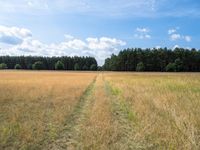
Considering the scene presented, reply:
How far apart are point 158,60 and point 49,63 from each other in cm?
5639

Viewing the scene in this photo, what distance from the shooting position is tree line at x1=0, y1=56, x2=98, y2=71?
139 metres

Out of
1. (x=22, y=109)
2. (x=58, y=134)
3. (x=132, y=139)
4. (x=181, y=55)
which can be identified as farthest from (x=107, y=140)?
(x=181, y=55)

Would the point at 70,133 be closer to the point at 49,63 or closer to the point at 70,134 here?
the point at 70,134

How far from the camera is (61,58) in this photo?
14275 cm

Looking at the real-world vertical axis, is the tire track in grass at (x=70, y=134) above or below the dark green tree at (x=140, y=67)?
below

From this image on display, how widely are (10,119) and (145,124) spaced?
4.79 meters

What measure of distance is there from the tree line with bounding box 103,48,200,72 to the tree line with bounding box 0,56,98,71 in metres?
24.1

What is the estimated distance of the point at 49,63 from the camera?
141500 mm

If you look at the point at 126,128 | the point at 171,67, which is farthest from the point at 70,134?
the point at 171,67

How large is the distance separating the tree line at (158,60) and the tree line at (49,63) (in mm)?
24141

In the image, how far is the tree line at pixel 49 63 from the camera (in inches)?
5472

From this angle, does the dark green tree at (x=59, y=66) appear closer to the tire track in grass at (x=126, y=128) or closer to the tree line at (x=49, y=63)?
the tree line at (x=49, y=63)

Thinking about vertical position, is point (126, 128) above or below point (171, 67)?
below

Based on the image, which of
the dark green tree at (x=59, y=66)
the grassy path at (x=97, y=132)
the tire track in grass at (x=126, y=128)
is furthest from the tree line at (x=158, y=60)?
the grassy path at (x=97, y=132)
